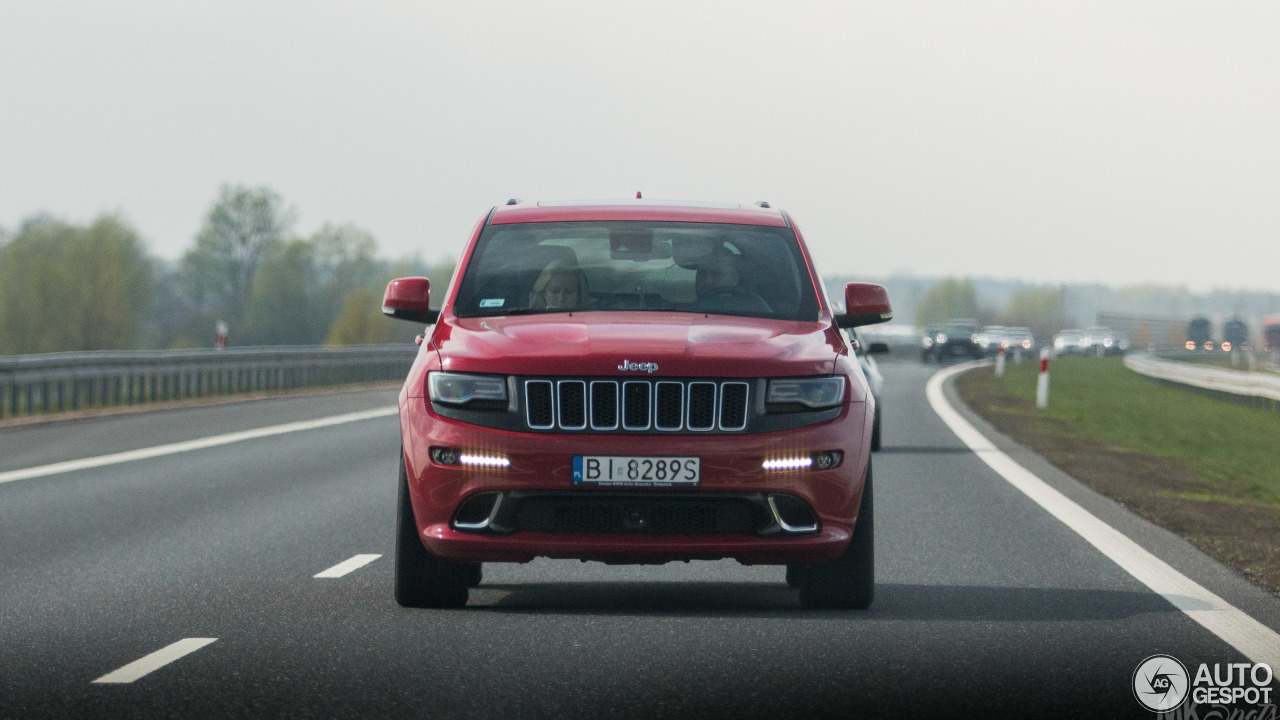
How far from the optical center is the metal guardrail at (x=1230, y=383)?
2797 cm

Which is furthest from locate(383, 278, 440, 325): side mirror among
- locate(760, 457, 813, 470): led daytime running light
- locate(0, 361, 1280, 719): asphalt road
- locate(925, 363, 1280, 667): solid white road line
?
locate(925, 363, 1280, 667): solid white road line

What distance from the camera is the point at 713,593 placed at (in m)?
7.74

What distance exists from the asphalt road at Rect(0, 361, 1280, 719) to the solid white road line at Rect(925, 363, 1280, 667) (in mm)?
102

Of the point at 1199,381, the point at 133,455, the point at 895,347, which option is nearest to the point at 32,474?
the point at 133,455

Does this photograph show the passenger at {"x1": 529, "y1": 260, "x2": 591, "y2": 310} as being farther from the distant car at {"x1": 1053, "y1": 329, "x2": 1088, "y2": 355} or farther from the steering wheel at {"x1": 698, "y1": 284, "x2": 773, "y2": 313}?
the distant car at {"x1": 1053, "y1": 329, "x2": 1088, "y2": 355}

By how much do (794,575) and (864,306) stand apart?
1.29m

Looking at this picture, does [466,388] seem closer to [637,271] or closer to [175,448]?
[637,271]

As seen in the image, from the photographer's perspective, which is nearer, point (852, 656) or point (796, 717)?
point (796, 717)

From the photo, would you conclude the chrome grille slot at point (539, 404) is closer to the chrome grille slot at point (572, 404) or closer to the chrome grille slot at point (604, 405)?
the chrome grille slot at point (572, 404)

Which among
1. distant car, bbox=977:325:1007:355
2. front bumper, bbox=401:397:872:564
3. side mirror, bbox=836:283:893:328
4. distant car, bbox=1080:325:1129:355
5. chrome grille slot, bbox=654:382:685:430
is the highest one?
side mirror, bbox=836:283:893:328

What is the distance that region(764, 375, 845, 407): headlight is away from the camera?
21.7ft

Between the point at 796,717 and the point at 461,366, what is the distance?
2243 millimetres

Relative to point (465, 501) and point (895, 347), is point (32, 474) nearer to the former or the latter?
point (465, 501)

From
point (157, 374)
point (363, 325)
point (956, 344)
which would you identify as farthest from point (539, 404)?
point (363, 325)
